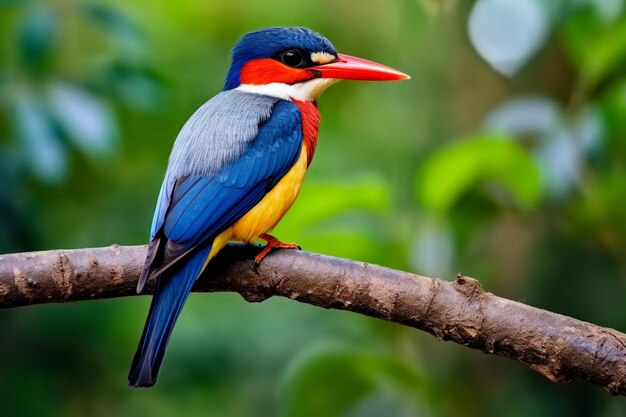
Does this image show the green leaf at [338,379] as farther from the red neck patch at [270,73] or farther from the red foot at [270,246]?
the red neck patch at [270,73]

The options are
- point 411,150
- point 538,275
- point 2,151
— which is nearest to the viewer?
point 2,151

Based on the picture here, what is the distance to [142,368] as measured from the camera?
2.69 m

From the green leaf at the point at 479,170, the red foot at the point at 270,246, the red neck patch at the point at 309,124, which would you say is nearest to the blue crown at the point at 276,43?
the red neck patch at the point at 309,124

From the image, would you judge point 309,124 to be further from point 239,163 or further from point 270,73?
point 239,163

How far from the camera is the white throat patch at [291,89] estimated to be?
365 centimetres

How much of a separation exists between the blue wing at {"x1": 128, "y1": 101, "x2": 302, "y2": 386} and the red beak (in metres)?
0.25

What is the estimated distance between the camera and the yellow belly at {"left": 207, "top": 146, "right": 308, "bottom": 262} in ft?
10.3

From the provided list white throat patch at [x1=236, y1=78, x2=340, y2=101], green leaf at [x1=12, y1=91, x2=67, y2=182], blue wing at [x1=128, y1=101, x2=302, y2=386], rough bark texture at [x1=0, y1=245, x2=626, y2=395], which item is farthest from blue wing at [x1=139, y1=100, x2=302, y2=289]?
green leaf at [x1=12, y1=91, x2=67, y2=182]

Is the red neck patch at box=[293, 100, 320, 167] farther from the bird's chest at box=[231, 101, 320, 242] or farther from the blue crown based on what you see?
the blue crown

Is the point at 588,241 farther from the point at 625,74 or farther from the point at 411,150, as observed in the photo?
the point at 411,150

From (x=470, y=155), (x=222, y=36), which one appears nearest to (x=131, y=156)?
(x=222, y=36)

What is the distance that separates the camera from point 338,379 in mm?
3645

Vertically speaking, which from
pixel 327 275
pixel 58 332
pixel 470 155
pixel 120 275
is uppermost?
pixel 470 155

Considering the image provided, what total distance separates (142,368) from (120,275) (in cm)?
A: 28
